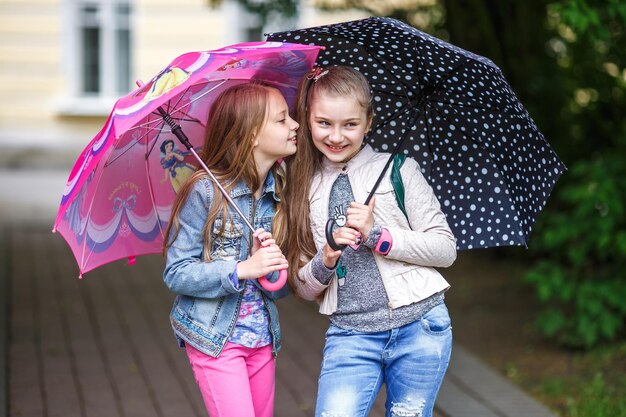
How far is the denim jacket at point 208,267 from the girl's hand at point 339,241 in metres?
0.30

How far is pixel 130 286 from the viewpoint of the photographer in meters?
8.65

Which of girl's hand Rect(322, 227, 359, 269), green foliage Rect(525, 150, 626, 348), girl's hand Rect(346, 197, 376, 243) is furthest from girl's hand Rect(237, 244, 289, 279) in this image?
green foliage Rect(525, 150, 626, 348)

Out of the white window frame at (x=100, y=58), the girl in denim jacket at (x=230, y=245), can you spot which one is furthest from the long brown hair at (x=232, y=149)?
the white window frame at (x=100, y=58)

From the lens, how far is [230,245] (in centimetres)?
340

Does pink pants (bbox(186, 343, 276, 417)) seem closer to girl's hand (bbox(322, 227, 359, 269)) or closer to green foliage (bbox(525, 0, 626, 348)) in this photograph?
girl's hand (bbox(322, 227, 359, 269))

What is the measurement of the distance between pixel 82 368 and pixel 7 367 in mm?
454

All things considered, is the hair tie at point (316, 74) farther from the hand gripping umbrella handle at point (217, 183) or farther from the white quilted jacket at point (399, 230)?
the hand gripping umbrella handle at point (217, 183)

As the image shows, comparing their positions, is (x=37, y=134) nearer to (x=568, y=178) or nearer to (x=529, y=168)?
(x=568, y=178)

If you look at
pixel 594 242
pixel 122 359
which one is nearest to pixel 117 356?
pixel 122 359

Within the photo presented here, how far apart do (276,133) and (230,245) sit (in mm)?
416

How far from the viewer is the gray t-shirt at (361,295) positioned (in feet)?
11.0

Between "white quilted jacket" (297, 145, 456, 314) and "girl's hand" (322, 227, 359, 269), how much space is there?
5.0 inches

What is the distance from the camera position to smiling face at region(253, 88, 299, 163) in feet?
11.1

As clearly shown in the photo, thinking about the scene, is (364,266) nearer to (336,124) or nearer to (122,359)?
(336,124)
